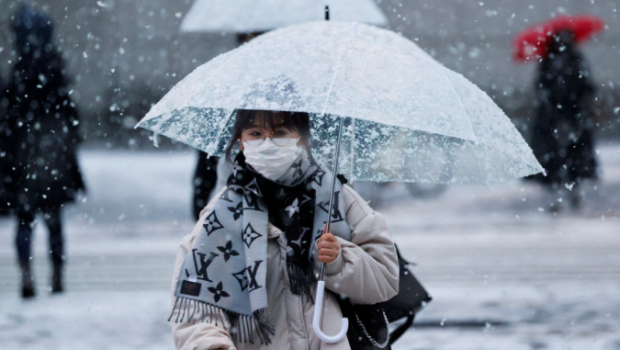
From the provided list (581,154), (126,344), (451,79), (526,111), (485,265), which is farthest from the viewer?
(526,111)

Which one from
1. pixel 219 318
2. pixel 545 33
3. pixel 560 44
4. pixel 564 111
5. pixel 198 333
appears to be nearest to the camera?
pixel 198 333

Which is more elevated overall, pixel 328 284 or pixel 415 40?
pixel 415 40

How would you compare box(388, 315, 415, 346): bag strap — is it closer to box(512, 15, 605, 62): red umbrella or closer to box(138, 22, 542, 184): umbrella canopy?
box(138, 22, 542, 184): umbrella canopy

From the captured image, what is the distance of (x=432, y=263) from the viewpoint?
29.7ft

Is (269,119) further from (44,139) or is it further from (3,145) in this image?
(3,145)

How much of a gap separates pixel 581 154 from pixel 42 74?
6826 millimetres

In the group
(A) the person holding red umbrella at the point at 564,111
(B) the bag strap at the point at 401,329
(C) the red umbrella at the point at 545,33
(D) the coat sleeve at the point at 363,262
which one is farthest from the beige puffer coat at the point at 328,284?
(C) the red umbrella at the point at 545,33

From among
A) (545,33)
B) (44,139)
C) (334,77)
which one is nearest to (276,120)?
(334,77)

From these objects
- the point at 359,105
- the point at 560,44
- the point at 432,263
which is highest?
the point at 359,105

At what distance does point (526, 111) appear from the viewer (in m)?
13.6

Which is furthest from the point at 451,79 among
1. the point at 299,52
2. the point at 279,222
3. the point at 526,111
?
the point at 526,111

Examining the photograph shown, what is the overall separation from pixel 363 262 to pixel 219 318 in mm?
441

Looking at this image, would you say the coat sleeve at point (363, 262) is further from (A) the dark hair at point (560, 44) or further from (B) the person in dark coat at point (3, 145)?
(A) the dark hair at point (560, 44)

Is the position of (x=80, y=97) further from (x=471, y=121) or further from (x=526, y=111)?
(x=471, y=121)
